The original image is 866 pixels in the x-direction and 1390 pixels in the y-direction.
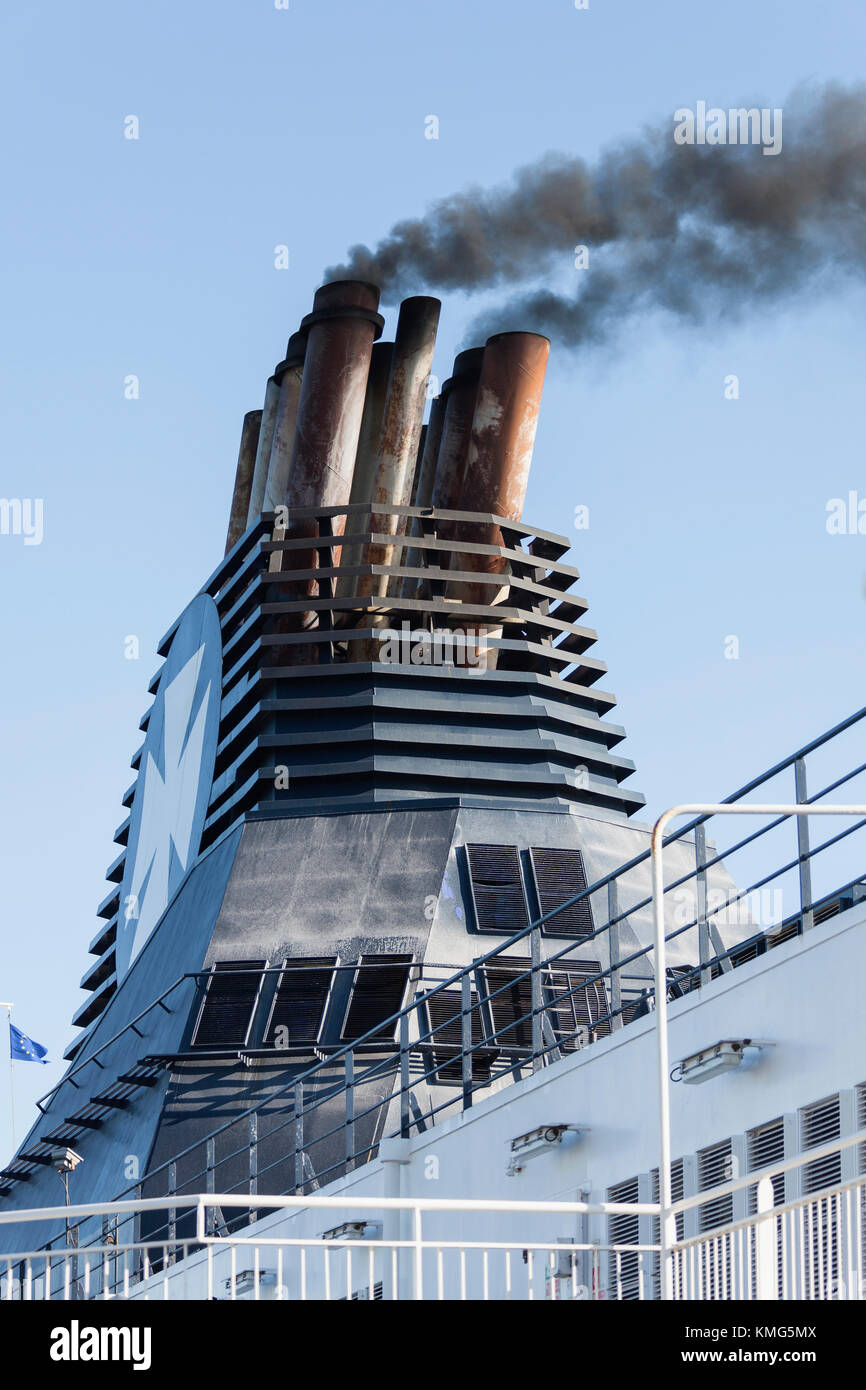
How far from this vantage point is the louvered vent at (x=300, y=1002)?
23562 millimetres

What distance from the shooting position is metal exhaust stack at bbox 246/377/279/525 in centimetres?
3105

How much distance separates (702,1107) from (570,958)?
8.90 m

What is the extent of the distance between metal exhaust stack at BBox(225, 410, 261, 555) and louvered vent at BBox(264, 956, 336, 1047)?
10307 millimetres

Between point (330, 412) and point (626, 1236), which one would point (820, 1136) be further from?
point (330, 412)

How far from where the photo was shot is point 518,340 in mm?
28500

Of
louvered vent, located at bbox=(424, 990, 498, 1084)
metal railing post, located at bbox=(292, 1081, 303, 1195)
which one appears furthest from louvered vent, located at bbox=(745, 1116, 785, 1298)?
louvered vent, located at bbox=(424, 990, 498, 1084)

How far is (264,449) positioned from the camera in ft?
103

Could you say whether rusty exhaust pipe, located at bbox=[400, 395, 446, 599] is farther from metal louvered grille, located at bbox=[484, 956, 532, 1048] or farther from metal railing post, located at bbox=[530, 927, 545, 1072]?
metal railing post, located at bbox=[530, 927, 545, 1072]

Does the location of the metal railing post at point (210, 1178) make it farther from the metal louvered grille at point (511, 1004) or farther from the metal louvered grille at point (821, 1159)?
the metal louvered grille at point (821, 1159)

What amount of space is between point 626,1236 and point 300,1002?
8.66m

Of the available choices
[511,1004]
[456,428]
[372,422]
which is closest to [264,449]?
[372,422]
